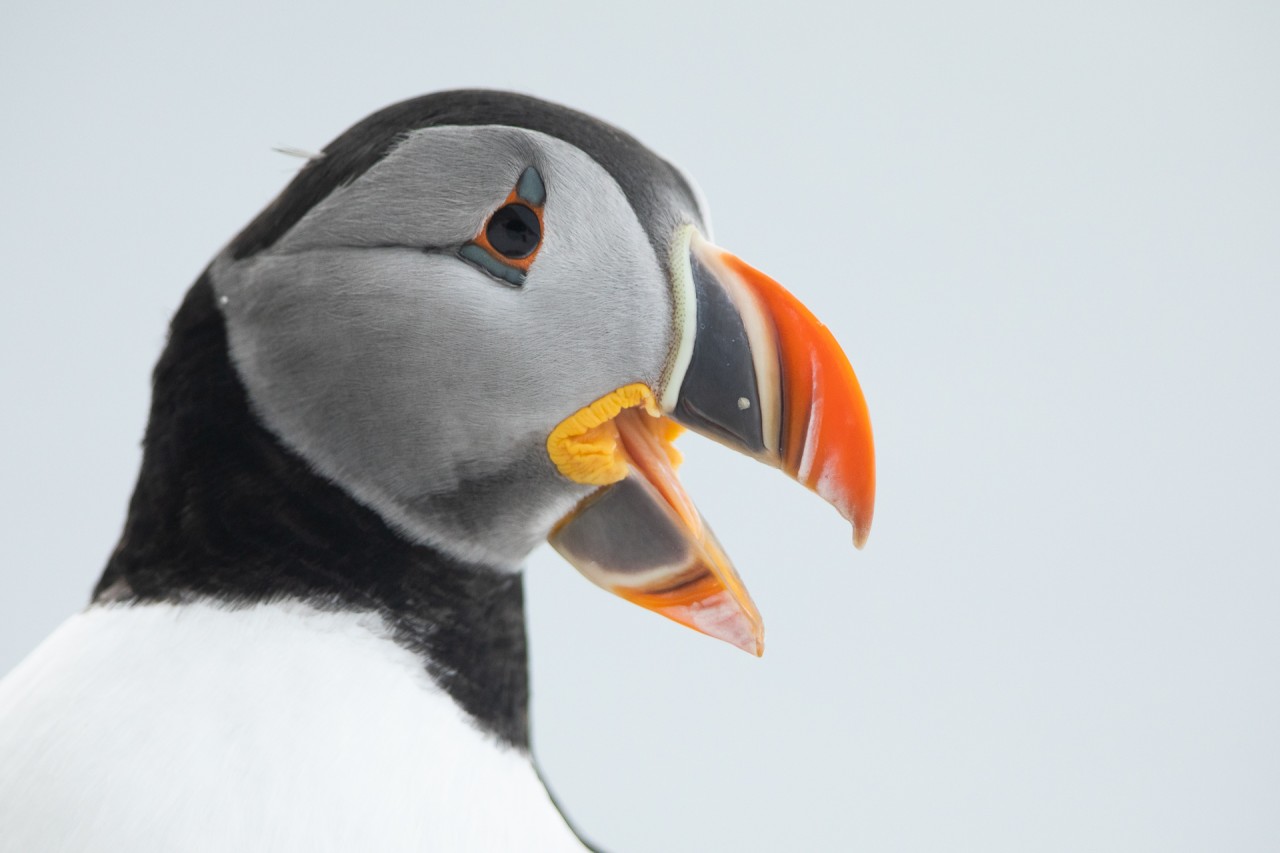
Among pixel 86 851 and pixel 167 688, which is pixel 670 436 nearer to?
pixel 167 688

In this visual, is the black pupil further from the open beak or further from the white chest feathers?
the white chest feathers

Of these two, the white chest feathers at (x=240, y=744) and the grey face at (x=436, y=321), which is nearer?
the white chest feathers at (x=240, y=744)

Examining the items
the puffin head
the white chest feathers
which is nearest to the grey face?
the puffin head

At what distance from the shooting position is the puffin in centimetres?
112

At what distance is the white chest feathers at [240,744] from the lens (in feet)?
3.38

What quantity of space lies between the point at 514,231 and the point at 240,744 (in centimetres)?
48

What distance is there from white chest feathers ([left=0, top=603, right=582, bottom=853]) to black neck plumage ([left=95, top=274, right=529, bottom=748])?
2cm

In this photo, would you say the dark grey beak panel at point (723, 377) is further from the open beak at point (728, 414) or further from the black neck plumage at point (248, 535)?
the black neck plumage at point (248, 535)

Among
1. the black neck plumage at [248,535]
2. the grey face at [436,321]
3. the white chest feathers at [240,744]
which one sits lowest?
the white chest feathers at [240,744]

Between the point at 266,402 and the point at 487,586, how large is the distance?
26 cm

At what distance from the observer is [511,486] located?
1.19 m

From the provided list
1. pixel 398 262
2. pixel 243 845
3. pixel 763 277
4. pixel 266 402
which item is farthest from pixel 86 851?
pixel 763 277

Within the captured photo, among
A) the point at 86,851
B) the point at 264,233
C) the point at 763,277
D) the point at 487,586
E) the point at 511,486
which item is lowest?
the point at 86,851

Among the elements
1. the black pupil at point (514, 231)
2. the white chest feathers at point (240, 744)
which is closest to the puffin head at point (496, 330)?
the black pupil at point (514, 231)
